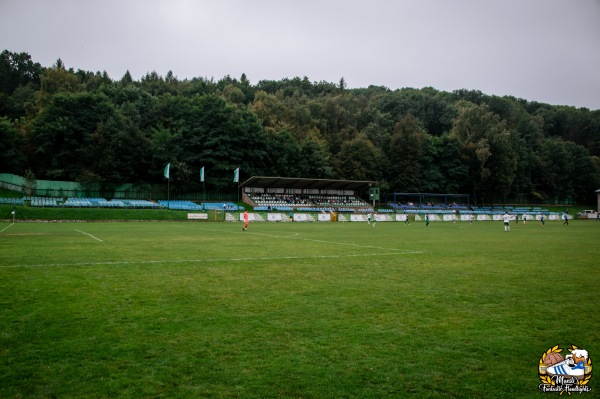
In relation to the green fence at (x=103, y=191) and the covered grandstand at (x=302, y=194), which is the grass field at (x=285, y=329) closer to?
the covered grandstand at (x=302, y=194)

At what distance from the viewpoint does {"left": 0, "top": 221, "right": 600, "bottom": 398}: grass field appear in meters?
5.20

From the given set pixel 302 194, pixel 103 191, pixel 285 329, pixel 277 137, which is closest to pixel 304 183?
pixel 302 194

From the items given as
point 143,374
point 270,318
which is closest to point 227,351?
point 143,374

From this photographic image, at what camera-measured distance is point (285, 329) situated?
7.27 m

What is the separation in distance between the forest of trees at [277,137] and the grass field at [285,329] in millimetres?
61703

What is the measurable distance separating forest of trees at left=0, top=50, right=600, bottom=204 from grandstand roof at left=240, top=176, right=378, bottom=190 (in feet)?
19.9

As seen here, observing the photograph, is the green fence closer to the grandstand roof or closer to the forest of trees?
the forest of trees

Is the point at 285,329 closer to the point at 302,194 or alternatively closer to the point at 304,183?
the point at 304,183

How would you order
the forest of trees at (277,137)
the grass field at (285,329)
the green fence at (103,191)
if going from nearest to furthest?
the grass field at (285,329) < the green fence at (103,191) < the forest of trees at (277,137)

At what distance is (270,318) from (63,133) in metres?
71.4

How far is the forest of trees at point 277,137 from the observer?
69.5m

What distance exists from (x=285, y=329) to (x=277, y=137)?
3121 inches

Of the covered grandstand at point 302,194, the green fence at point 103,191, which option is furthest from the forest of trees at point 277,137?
the covered grandstand at point 302,194

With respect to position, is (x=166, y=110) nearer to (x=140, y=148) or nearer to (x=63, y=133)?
(x=140, y=148)
